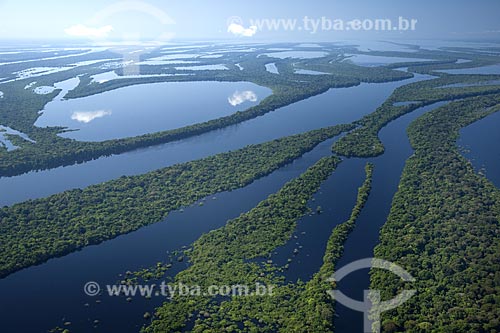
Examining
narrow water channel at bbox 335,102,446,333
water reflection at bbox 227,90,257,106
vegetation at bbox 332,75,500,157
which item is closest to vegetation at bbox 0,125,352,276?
vegetation at bbox 332,75,500,157

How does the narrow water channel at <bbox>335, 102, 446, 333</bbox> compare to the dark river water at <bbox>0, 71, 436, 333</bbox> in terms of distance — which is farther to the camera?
the dark river water at <bbox>0, 71, 436, 333</bbox>

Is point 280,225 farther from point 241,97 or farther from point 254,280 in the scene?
point 241,97

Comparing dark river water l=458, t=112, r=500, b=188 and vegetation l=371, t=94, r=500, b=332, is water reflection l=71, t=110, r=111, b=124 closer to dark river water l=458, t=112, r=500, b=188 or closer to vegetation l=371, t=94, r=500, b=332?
vegetation l=371, t=94, r=500, b=332

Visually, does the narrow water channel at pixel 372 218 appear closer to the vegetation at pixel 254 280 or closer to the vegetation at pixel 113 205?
the vegetation at pixel 254 280

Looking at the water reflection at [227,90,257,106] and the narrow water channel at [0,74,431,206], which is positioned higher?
the water reflection at [227,90,257,106]

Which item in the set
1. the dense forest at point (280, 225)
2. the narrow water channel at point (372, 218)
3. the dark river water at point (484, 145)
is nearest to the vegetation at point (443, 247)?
the dense forest at point (280, 225)

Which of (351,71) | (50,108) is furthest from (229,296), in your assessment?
(351,71)

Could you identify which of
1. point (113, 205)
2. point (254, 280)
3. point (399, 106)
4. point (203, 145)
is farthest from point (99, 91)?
point (254, 280)

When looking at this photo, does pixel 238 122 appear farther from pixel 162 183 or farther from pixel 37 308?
pixel 37 308
